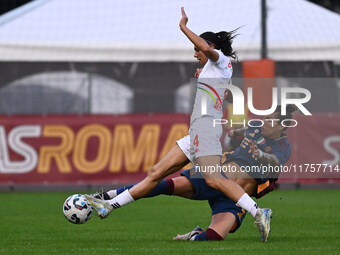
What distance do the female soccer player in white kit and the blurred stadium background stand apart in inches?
289

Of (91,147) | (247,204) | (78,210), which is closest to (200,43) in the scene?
(247,204)

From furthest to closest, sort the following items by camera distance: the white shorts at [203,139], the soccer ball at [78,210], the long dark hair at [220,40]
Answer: the long dark hair at [220,40] < the soccer ball at [78,210] < the white shorts at [203,139]

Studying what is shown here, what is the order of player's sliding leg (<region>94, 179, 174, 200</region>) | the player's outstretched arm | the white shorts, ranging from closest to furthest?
the player's outstretched arm < the white shorts < player's sliding leg (<region>94, 179, 174, 200</region>)

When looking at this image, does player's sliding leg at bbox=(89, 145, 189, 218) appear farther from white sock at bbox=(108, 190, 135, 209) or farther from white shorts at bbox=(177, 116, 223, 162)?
white shorts at bbox=(177, 116, 223, 162)

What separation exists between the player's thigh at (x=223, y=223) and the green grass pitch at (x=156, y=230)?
3.7 inches

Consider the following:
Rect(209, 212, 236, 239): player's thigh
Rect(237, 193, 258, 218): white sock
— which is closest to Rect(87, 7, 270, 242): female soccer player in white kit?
Rect(237, 193, 258, 218): white sock

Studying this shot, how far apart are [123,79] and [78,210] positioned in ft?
33.9

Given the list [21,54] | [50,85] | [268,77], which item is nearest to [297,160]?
[268,77]

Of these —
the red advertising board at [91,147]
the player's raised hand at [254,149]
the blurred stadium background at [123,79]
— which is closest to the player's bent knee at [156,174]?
the player's raised hand at [254,149]

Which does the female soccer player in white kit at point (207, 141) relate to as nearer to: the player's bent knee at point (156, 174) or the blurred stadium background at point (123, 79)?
the player's bent knee at point (156, 174)

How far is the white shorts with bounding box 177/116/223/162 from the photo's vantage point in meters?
7.36

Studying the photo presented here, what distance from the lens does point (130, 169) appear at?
52.3ft

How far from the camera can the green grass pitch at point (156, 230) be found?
683 cm

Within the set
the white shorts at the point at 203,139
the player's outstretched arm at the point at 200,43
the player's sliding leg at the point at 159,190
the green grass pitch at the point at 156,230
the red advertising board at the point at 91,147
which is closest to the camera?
the green grass pitch at the point at 156,230
